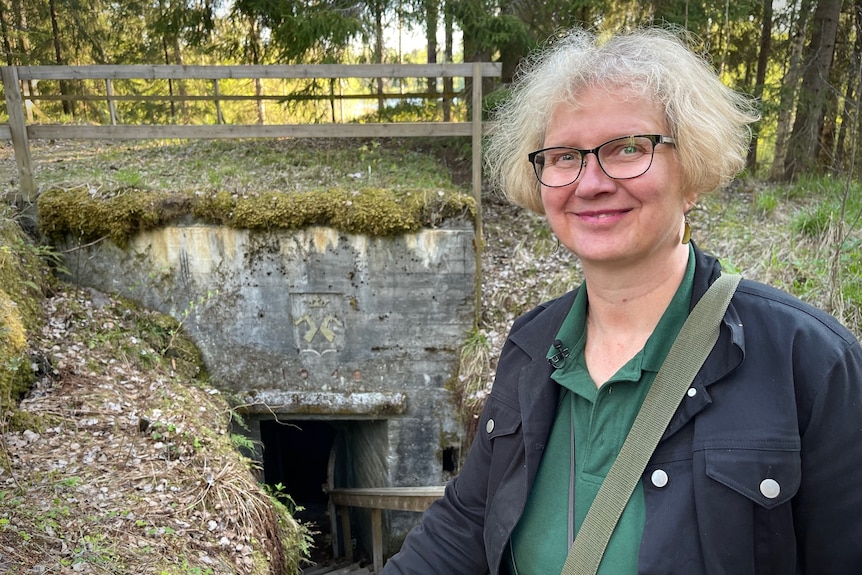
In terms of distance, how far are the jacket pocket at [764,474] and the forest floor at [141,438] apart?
11.1 ft

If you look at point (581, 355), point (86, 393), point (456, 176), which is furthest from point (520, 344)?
point (456, 176)

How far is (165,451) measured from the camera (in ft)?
14.4

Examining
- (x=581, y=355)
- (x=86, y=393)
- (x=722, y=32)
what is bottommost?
(x=86, y=393)

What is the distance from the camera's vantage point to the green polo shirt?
1190mm

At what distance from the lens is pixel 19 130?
5910 mm

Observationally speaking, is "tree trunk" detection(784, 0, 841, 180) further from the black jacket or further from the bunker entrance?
the black jacket

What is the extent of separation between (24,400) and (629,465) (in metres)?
4.99

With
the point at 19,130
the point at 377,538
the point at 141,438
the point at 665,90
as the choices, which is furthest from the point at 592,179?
the point at 19,130

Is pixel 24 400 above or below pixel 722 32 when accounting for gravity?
below

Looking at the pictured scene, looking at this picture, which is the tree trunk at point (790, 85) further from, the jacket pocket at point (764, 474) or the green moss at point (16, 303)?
the green moss at point (16, 303)

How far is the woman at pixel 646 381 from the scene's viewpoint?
110 cm

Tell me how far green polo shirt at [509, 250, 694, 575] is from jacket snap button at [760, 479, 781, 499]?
0.73 ft

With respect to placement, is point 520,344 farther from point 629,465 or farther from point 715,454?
point 715,454

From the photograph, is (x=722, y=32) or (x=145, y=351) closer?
(x=145, y=351)
